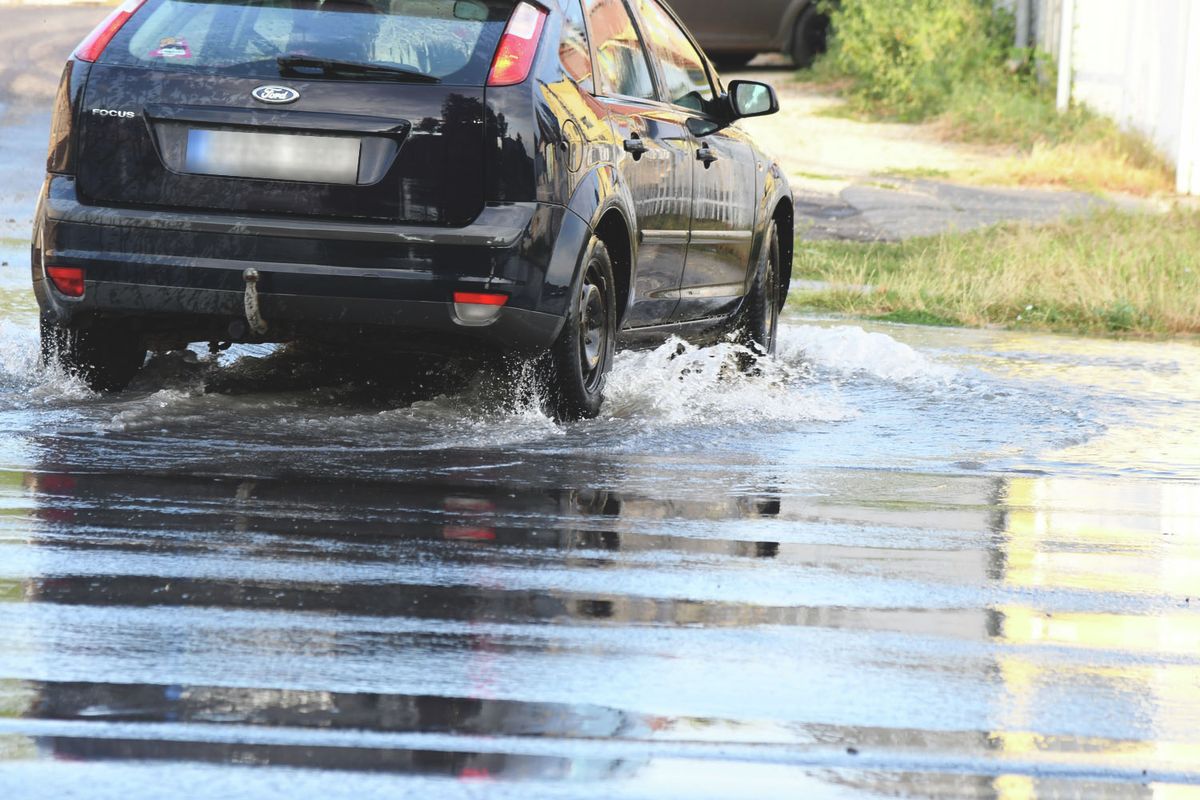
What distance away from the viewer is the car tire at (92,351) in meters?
7.60

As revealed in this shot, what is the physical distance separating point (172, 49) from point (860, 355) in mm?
4146

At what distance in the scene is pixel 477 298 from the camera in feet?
22.8

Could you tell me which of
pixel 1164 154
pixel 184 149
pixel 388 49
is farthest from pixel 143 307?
pixel 1164 154

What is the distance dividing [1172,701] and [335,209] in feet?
11.7

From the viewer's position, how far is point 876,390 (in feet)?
30.3

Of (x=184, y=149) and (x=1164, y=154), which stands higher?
(x=184, y=149)

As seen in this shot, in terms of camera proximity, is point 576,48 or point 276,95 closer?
point 276,95

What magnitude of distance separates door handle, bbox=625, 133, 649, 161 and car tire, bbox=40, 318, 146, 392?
1936 mm

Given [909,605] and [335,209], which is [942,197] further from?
[909,605]

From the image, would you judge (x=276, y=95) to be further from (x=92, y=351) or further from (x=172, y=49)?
(x=92, y=351)

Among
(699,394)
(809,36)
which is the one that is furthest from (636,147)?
(809,36)

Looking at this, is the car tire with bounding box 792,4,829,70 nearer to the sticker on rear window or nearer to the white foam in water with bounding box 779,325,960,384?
the white foam in water with bounding box 779,325,960,384

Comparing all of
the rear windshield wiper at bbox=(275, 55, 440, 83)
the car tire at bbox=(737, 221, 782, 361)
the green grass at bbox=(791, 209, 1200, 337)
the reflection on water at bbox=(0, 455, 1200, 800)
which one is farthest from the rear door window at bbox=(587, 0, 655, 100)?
the green grass at bbox=(791, 209, 1200, 337)

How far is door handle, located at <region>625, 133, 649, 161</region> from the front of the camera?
781 cm
